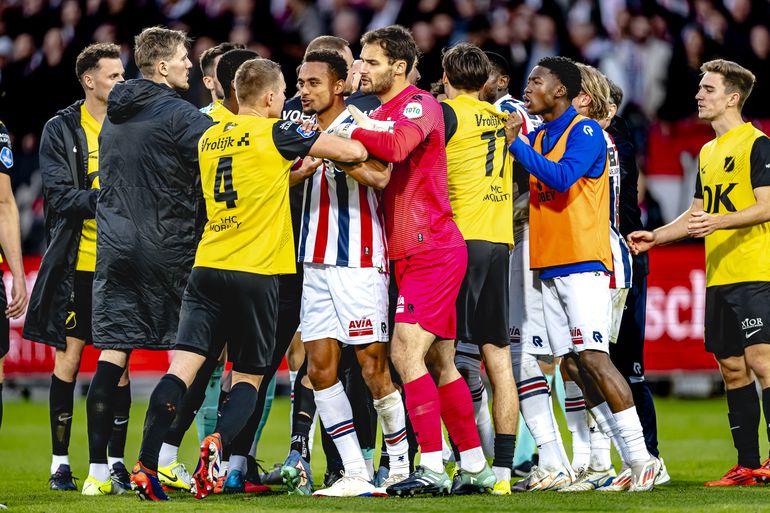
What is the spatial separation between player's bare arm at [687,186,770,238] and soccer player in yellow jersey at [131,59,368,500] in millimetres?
2499

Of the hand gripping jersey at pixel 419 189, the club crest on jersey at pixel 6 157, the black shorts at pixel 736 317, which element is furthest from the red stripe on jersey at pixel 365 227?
the black shorts at pixel 736 317

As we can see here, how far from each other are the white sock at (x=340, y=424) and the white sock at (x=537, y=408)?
1.15 m

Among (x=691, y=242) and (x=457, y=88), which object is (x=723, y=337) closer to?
(x=457, y=88)

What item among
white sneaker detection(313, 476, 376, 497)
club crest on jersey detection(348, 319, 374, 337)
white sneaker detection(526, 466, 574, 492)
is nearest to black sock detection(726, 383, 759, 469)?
white sneaker detection(526, 466, 574, 492)

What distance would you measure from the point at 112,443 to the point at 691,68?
1073 cm

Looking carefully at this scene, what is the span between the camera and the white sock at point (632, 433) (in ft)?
21.6

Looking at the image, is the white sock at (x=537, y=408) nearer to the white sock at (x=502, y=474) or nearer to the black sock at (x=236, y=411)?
the white sock at (x=502, y=474)

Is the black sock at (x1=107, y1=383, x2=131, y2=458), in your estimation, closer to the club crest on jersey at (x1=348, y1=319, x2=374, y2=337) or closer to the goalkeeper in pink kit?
the club crest on jersey at (x1=348, y1=319, x2=374, y2=337)

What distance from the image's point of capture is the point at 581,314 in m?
6.71

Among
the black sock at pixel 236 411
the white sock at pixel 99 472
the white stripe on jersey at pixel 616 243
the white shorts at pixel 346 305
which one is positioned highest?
the white stripe on jersey at pixel 616 243

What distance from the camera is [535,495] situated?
6.52 meters

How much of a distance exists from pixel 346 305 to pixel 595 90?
2.29 metres

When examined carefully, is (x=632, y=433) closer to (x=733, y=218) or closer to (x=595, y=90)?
(x=733, y=218)

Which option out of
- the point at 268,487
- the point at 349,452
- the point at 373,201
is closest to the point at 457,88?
the point at 373,201
